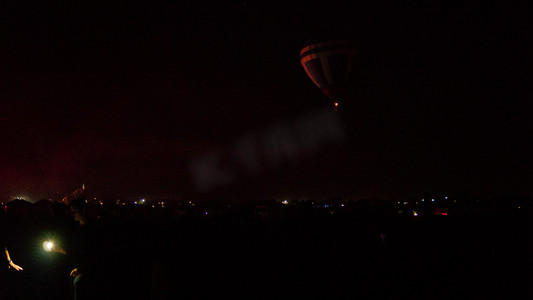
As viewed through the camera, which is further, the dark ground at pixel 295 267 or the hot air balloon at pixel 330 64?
the hot air balloon at pixel 330 64

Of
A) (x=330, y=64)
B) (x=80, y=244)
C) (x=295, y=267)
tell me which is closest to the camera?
(x=80, y=244)

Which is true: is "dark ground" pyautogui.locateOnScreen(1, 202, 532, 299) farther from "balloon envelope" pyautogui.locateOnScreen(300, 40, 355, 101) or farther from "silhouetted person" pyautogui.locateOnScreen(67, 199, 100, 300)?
"balloon envelope" pyautogui.locateOnScreen(300, 40, 355, 101)

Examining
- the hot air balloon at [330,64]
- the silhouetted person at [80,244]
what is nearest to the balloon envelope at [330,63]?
the hot air balloon at [330,64]

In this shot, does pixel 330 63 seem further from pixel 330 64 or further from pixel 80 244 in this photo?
pixel 80 244

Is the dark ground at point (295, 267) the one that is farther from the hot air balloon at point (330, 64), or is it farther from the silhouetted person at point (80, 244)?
the hot air balloon at point (330, 64)

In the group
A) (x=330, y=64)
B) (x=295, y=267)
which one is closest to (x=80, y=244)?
(x=295, y=267)

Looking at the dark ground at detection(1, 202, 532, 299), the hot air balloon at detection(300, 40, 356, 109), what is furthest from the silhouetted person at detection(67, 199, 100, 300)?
the hot air balloon at detection(300, 40, 356, 109)

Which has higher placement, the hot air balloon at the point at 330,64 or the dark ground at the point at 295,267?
the hot air balloon at the point at 330,64

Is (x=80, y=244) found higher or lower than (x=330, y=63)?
lower

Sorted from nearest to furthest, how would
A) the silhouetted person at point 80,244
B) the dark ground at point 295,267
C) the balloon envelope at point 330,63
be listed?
1. the silhouetted person at point 80,244
2. the dark ground at point 295,267
3. the balloon envelope at point 330,63
